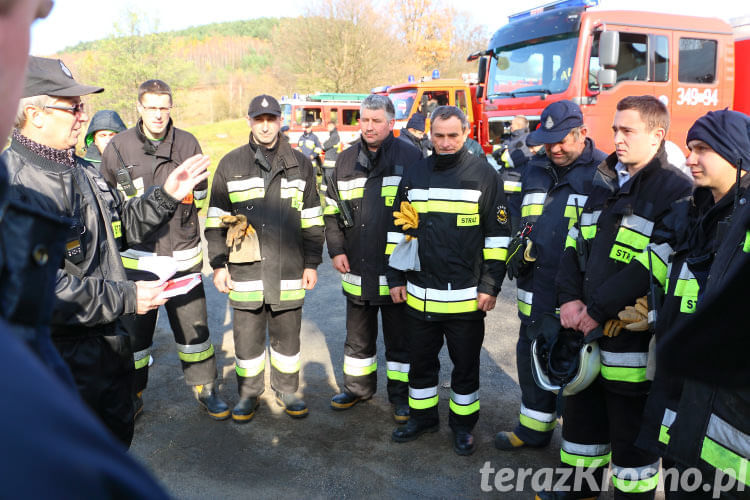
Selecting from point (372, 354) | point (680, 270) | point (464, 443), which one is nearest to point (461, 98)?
point (372, 354)

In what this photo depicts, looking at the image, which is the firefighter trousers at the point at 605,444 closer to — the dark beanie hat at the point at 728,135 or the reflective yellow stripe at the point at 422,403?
the reflective yellow stripe at the point at 422,403

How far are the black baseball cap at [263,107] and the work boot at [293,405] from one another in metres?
2.12

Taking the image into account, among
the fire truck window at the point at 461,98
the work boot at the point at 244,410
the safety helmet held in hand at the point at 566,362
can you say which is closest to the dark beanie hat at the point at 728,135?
the safety helmet held in hand at the point at 566,362

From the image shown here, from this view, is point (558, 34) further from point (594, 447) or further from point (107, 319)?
point (107, 319)

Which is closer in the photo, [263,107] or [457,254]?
[457,254]

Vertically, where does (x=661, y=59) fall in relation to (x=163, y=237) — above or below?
above

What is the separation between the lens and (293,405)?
13.6ft

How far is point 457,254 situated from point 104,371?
2253 millimetres

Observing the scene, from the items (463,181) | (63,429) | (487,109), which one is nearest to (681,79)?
(487,109)

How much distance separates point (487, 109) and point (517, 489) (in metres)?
7.91

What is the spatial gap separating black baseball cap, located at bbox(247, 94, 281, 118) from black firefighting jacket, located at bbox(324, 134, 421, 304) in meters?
0.68

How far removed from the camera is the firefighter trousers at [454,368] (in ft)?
12.3

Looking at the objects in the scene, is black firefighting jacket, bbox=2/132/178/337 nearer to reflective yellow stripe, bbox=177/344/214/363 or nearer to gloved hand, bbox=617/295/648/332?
reflective yellow stripe, bbox=177/344/214/363

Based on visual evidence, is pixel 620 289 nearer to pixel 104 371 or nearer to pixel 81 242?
pixel 104 371
